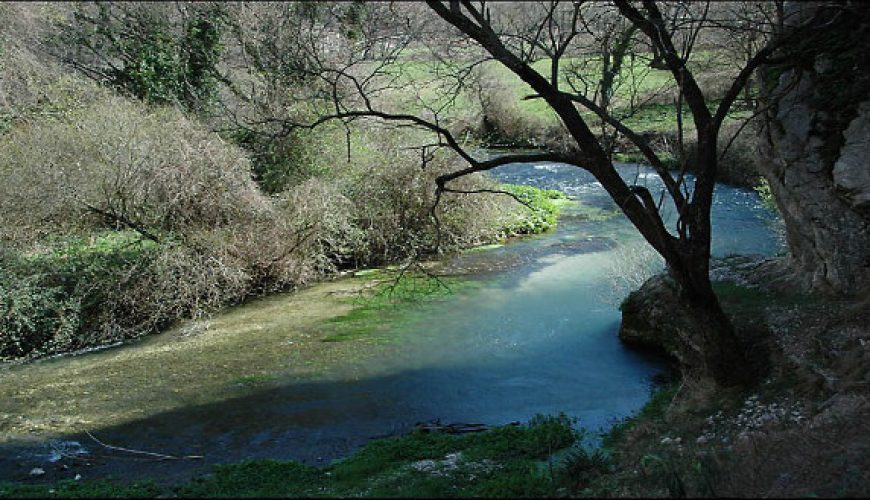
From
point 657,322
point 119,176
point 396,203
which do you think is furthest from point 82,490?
point 396,203

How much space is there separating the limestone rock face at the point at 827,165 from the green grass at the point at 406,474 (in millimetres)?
4168

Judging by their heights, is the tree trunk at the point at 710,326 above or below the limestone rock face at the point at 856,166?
below

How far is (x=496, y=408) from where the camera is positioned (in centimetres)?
1077

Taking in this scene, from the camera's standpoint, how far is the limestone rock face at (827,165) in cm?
970

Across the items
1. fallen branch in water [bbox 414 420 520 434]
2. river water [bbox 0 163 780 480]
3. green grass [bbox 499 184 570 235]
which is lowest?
fallen branch in water [bbox 414 420 520 434]

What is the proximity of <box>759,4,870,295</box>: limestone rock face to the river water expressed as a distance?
2879mm

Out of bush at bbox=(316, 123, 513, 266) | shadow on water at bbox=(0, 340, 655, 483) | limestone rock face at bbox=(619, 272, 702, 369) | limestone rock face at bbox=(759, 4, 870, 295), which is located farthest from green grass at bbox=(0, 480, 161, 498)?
bush at bbox=(316, 123, 513, 266)

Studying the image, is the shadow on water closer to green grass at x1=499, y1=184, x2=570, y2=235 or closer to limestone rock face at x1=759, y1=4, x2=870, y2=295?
limestone rock face at x1=759, y1=4, x2=870, y2=295

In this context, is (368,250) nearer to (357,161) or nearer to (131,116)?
(357,161)

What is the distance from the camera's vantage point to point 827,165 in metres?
10.2

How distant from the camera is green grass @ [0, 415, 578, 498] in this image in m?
6.72

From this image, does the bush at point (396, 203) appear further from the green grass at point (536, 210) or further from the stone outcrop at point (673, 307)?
the stone outcrop at point (673, 307)

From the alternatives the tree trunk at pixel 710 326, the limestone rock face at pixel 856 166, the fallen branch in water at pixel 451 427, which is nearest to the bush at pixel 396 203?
the fallen branch in water at pixel 451 427

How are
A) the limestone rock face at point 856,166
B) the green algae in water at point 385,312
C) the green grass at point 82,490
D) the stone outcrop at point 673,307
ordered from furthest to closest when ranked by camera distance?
the green algae in water at point 385,312 < the stone outcrop at point 673,307 < the limestone rock face at point 856,166 < the green grass at point 82,490
